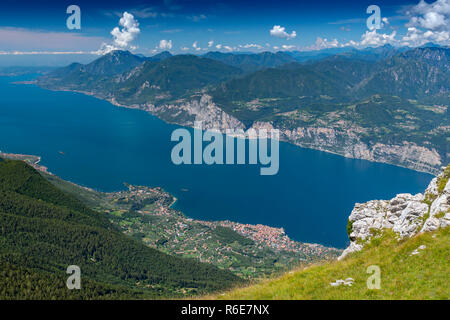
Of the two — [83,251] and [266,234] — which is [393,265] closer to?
[83,251]

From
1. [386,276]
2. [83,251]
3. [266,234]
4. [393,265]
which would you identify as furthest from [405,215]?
[266,234]

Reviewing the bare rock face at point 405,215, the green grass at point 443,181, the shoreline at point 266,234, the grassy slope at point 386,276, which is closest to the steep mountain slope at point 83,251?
the shoreline at point 266,234

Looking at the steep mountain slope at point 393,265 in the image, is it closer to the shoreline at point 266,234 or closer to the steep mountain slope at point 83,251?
the steep mountain slope at point 83,251

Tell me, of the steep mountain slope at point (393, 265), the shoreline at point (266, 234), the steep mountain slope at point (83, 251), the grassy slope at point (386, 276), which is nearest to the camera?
the grassy slope at point (386, 276)

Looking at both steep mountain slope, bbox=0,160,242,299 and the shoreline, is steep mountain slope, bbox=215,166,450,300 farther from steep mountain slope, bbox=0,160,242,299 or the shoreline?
the shoreline

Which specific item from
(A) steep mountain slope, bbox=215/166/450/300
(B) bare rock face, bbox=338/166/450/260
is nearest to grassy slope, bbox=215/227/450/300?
(A) steep mountain slope, bbox=215/166/450/300

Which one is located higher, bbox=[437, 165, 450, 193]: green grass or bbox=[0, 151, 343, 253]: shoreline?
bbox=[437, 165, 450, 193]: green grass

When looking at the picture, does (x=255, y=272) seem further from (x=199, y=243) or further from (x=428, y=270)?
(x=428, y=270)
